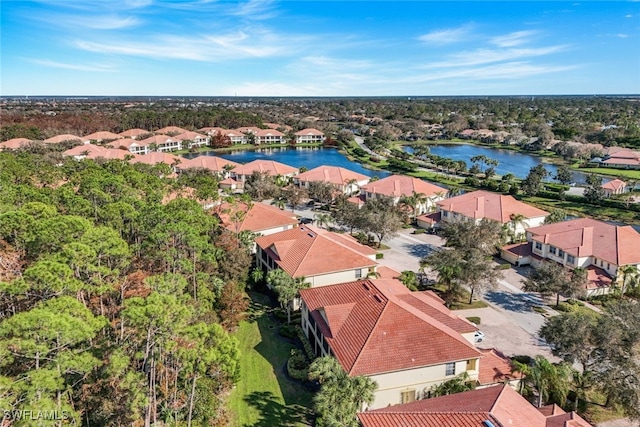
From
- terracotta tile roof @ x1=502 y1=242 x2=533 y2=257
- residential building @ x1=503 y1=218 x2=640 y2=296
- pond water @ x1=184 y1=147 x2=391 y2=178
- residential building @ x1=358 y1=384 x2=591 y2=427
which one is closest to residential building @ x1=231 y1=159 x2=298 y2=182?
pond water @ x1=184 y1=147 x2=391 y2=178

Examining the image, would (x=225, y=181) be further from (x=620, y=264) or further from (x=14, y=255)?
(x=620, y=264)

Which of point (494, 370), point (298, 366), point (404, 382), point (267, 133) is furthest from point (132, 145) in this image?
point (494, 370)

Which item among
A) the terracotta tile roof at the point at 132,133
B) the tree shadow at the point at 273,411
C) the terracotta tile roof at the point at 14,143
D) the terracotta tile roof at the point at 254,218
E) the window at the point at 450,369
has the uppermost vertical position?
the terracotta tile roof at the point at 132,133

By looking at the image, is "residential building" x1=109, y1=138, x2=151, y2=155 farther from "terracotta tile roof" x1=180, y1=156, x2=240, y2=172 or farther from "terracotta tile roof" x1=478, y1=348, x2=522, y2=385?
"terracotta tile roof" x1=478, y1=348, x2=522, y2=385

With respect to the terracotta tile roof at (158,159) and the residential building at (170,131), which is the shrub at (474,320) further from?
the residential building at (170,131)

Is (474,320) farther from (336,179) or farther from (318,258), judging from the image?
Result: (336,179)

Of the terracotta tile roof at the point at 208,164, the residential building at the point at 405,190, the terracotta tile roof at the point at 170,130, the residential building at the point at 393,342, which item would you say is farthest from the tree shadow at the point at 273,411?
the terracotta tile roof at the point at 170,130
